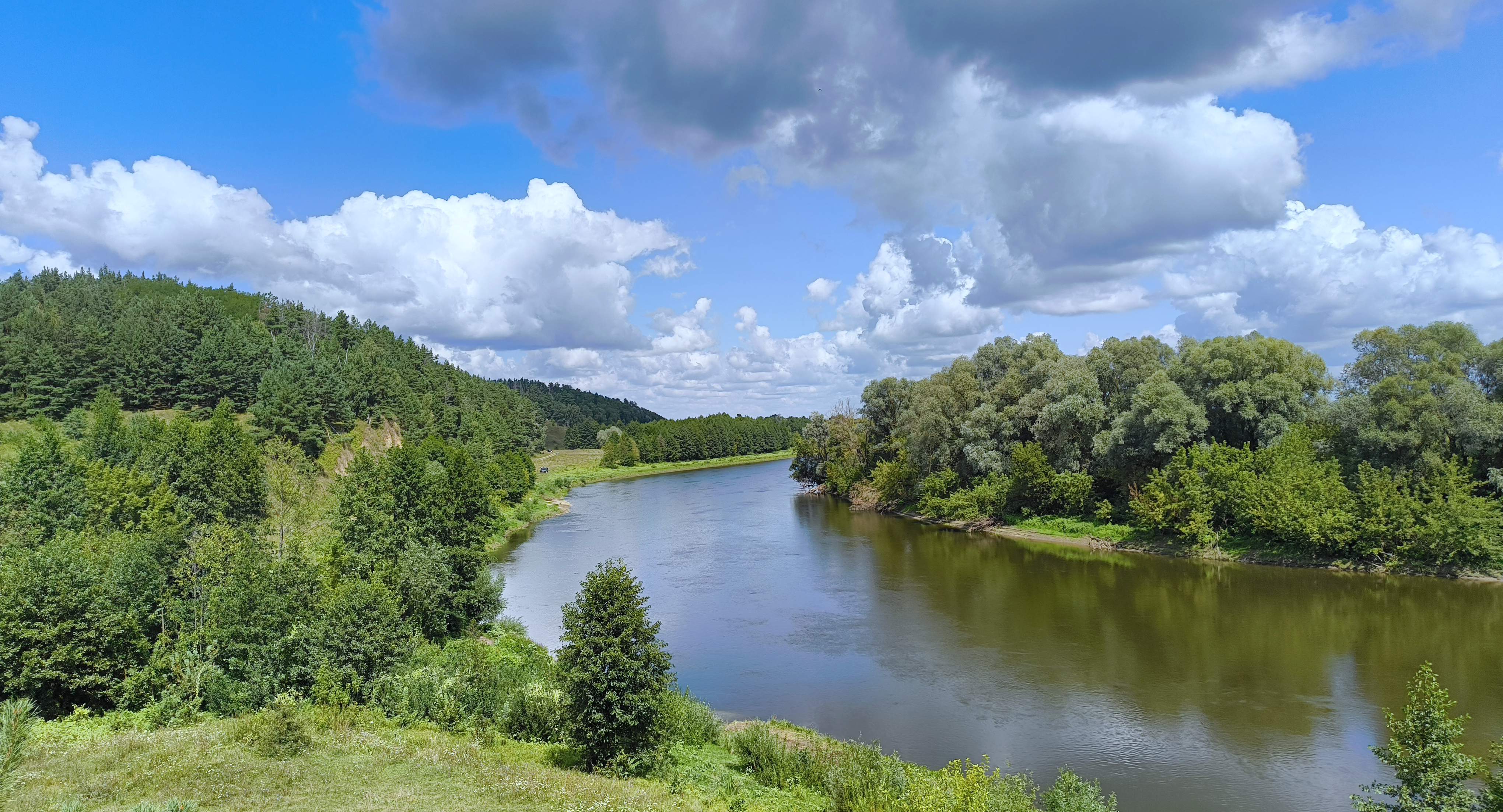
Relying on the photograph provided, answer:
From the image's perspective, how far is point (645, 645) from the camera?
18109mm

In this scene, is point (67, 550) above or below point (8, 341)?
below

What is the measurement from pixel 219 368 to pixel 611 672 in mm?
76537

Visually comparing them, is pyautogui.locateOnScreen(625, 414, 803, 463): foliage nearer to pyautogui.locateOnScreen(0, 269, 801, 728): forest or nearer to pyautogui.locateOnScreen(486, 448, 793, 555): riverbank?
pyautogui.locateOnScreen(486, 448, 793, 555): riverbank

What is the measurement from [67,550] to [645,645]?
66.5 ft

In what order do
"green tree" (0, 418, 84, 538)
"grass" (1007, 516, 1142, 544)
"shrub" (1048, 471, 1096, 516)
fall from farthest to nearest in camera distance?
"shrub" (1048, 471, 1096, 516), "grass" (1007, 516, 1142, 544), "green tree" (0, 418, 84, 538)

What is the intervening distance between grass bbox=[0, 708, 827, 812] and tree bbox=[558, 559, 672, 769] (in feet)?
2.82

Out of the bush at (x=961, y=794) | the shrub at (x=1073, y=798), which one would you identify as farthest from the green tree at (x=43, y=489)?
the shrub at (x=1073, y=798)

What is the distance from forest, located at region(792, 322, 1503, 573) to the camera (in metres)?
37.9

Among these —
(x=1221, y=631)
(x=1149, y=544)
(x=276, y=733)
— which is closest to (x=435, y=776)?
(x=276, y=733)

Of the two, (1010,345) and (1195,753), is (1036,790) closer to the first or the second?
(1195,753)

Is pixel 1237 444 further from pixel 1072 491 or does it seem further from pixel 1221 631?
pixel 1221 631

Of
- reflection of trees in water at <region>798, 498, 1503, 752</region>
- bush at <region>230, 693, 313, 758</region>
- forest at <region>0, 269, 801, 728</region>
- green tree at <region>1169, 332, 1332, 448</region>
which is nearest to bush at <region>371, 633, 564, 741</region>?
forest at <region>0, 269, 801, 728</region>

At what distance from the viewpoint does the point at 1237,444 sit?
49312 mm

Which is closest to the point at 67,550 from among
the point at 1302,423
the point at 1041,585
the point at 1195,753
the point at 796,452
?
the point at 1195,753
